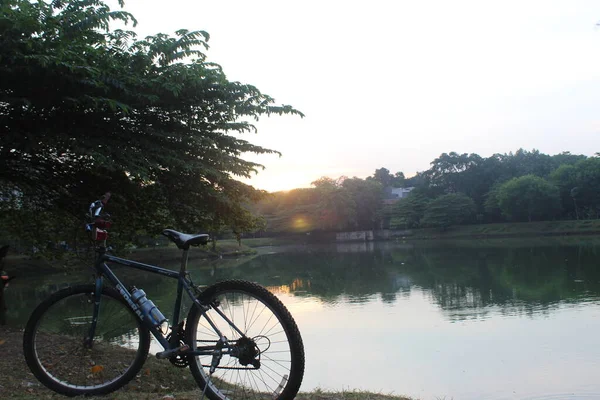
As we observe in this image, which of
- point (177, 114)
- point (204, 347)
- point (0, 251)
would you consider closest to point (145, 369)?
point (204, 347)

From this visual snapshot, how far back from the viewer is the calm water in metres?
8.03

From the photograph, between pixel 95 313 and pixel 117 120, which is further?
pixel 117 120

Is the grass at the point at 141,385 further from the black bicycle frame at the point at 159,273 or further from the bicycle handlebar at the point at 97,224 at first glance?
the bicycle handlebar at the point at 97,224

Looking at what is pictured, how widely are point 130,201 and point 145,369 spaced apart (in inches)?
162

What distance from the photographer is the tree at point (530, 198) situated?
5600 centimetres

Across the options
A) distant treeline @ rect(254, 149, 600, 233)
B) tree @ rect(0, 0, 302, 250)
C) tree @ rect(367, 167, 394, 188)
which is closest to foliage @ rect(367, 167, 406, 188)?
tree @ rect(367, 167, 394, 188)

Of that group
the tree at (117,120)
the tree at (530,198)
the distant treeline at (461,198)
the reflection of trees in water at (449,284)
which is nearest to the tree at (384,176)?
the distant treeline at (461,198)

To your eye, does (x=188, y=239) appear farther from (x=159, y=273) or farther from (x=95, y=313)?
(x=95, y=313)

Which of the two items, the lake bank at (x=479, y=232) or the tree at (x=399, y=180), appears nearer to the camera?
the lake bank at (x=479, y=232)

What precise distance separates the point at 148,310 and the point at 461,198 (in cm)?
6205

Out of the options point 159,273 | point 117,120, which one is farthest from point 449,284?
point 159,273

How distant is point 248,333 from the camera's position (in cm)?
341

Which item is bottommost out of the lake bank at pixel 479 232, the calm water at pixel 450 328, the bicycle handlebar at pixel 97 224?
the calm water at pixel 450 328

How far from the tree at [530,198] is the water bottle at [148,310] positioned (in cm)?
5764
